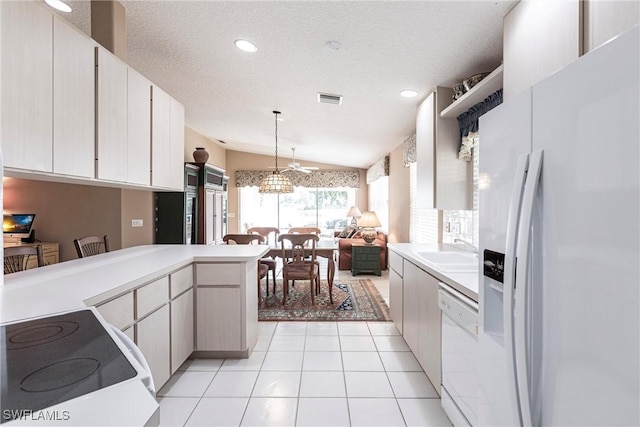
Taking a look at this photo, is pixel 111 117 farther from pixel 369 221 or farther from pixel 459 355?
pixel 369 221

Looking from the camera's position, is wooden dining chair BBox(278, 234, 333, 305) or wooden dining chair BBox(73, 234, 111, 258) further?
wooden dining chair BBox(278, 234, 333, 305)

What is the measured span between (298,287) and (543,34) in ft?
13.9

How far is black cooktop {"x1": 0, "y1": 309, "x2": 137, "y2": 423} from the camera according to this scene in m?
0.56

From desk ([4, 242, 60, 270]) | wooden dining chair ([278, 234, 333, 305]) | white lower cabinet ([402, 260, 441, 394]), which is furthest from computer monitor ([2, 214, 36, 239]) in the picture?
white lower cabinet ([402, 260, 441, 394])

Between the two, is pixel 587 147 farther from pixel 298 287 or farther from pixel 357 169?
pixel 357 169

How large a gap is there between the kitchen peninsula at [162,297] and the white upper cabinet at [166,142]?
68 cm

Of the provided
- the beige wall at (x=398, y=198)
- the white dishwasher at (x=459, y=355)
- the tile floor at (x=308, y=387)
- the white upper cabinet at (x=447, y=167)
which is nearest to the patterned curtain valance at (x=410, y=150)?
the beige wall at (x=398, y=198)

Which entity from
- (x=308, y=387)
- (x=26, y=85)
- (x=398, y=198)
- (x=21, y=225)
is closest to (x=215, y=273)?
(x=308, y=387)

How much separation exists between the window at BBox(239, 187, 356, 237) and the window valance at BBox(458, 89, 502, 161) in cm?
601

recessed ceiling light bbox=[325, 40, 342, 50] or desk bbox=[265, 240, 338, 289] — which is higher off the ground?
recessed ceiling light bbox=[325, 40, 342, 50]

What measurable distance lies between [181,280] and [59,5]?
2145 millimetres

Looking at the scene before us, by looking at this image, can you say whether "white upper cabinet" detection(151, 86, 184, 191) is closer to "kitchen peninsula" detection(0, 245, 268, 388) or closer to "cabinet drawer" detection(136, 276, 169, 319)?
"kitchen peninsula" detection(0, 245, 268, 388)

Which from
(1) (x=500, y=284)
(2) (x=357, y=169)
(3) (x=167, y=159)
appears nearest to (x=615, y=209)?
(1) (x=500, y=284)

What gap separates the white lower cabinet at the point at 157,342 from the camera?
5.86 ft
